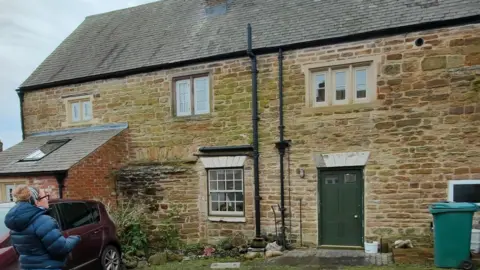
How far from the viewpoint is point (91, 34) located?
50.2 ft

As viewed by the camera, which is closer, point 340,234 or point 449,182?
point 449,182

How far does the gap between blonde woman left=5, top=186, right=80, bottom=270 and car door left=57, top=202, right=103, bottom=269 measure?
121 inches

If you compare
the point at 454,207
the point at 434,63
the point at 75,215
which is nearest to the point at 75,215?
the point at 75,215

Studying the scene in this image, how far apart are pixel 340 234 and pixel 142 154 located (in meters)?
6.27

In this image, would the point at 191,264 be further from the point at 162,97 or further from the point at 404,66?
the point at 404,66

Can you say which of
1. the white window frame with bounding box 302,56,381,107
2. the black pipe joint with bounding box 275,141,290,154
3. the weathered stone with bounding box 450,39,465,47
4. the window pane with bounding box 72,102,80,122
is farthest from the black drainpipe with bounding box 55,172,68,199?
the weathered stone with bounding box 450,39,465,47

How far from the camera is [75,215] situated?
7406 mm

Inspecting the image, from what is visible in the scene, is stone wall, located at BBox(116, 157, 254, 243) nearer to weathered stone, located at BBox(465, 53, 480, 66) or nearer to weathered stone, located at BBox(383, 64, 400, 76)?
weathered stone, located at BBox(383, 64, 400, 76)

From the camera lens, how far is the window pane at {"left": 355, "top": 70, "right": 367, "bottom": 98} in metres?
9.41

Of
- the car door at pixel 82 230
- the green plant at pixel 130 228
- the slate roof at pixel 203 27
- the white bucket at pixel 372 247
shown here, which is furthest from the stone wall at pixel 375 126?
the car door at pixel 82 230

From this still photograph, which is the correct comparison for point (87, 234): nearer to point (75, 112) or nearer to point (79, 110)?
point (79, 110)

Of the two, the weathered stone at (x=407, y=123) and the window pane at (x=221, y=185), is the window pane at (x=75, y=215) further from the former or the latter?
the weathered stone at (x=407, y=123)

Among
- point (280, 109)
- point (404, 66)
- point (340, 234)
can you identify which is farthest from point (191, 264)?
point (404, 66)

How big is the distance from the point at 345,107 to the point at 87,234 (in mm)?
6483
